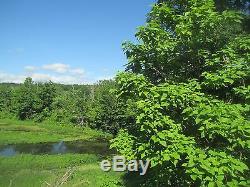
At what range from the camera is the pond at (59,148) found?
49.0 metres

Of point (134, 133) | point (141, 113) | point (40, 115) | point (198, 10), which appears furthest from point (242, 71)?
point (40, 115)

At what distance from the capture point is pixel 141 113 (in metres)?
9.23

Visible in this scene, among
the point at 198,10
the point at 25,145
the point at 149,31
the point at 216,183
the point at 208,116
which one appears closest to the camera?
the point at 216,183

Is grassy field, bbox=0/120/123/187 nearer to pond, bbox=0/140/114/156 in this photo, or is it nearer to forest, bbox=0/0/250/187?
pond, bbox=0/140/114/156

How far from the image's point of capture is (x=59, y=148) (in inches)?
2104

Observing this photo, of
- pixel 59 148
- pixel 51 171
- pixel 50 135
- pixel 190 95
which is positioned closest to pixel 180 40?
pixel 190 95

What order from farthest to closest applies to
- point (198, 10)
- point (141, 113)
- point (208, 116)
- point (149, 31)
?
1. point (149, 31)
2. point (198, 10)
3. point (141, 113)
4. point (208, 116)

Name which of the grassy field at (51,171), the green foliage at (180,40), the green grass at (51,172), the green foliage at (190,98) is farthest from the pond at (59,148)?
the green foliage at (190,98)

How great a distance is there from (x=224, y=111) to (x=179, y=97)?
4.62ft

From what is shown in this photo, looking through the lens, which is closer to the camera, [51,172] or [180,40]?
[180,40]

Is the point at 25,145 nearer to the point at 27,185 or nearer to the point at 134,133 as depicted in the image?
the point at 27,185

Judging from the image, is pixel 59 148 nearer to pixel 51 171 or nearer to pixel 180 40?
pixel 51 171

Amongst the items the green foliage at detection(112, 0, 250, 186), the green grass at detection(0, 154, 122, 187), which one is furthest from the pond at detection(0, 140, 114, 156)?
the green foliage at detection(112, 0, 250, 186)

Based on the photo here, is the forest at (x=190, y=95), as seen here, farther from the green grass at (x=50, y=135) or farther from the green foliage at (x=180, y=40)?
the green grass at (x=50, y=135)
